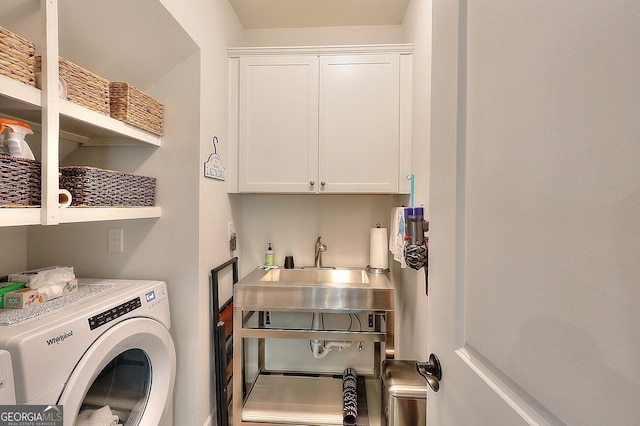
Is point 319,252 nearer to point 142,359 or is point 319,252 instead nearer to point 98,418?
point 142,359

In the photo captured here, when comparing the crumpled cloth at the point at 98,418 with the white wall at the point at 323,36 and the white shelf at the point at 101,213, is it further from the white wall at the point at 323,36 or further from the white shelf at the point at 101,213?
the white wall at the point at 323,36

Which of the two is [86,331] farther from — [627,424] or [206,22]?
[206,22]

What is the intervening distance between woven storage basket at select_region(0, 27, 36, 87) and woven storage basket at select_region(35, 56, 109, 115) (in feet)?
0.13

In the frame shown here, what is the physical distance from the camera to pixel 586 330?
1.08ft

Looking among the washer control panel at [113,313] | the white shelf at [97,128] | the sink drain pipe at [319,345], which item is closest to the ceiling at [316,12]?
the white shelf at [97,128]

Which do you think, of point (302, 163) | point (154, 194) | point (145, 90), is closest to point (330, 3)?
point (302, 163)

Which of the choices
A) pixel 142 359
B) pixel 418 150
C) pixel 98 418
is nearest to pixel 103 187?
pixel 142 359

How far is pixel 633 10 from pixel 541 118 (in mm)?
130

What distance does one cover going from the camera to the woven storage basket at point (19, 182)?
30.6 inches

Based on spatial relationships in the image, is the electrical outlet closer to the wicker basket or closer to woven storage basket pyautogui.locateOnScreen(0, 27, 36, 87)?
the wicker basket

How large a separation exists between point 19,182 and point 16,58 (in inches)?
13.1

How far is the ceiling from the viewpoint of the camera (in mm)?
1878

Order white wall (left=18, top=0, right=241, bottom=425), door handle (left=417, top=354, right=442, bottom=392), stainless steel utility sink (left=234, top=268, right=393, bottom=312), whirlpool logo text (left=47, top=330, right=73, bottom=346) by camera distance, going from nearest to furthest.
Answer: door handle (left=417, top=354, right=442, bottom=392), whirlpool logo text (left=47, top=330, right=73, bottom=346), white wall (left=18, top=0, right=241, bottom=425), stainless steel utility sink (left=234, top=268, right=393, bottom=312)

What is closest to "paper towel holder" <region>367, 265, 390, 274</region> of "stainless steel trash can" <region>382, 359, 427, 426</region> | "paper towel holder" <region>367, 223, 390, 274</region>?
"paper towel holder" <region>367, 223, 390, 274</region>
